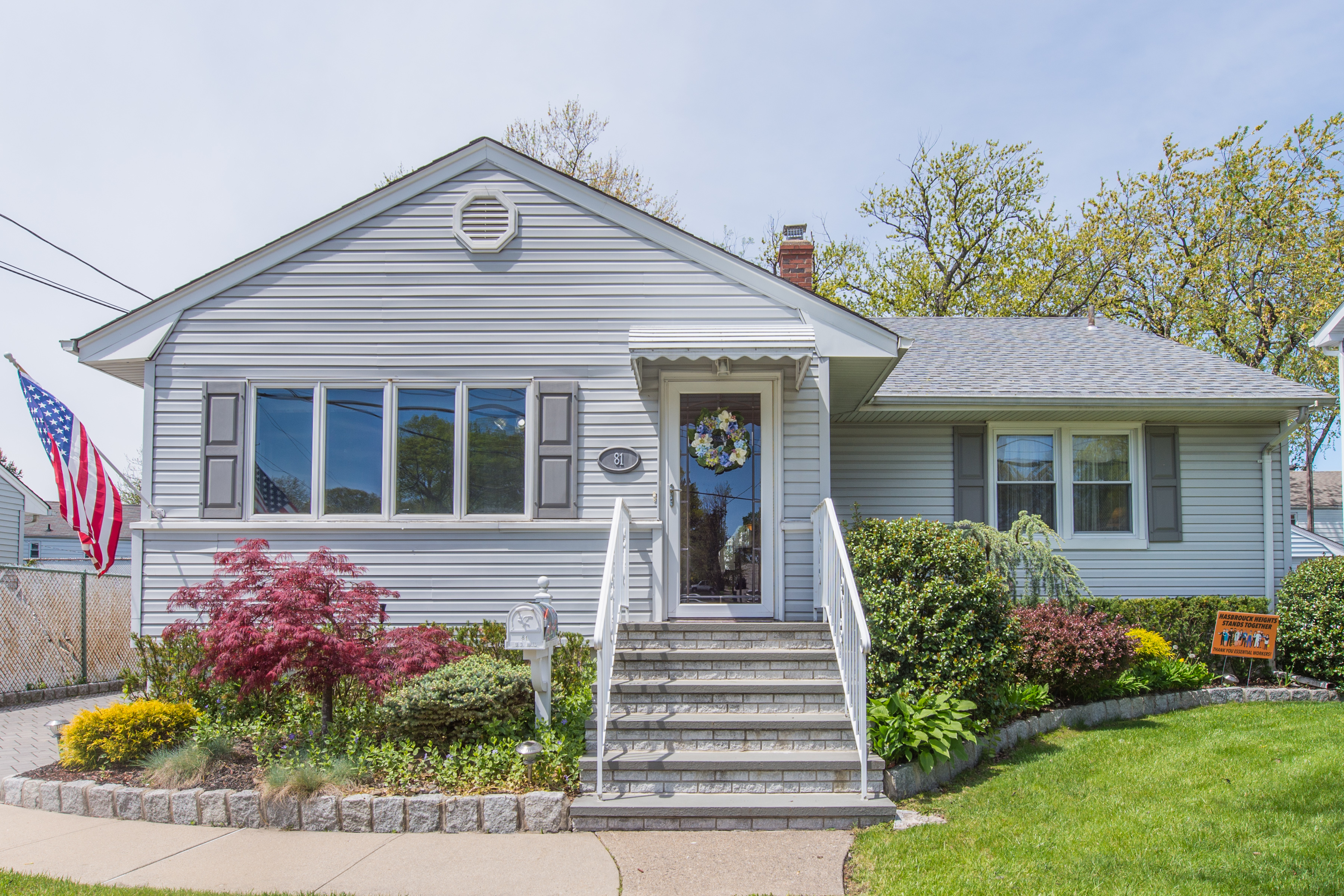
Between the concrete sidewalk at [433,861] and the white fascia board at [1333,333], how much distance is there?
7.77m

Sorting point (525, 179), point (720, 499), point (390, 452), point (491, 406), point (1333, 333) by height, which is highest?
point (525, 179)

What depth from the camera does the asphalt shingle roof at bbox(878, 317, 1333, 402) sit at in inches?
365

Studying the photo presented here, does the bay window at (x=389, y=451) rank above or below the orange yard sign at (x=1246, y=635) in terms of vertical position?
above

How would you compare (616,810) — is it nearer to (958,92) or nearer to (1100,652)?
(1100,652)

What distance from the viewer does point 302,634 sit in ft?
17.9

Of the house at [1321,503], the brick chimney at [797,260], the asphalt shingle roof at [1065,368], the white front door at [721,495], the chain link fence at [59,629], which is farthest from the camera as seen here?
the house at [1321,503]

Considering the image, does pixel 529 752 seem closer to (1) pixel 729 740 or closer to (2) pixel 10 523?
(1) pixel 729 740

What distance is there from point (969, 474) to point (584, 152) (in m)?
15.4

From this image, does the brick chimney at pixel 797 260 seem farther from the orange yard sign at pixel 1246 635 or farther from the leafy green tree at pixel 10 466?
the leafy green tree at pixel 10 466

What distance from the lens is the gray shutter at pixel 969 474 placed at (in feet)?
31.7

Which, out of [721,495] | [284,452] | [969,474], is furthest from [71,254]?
[969,474]

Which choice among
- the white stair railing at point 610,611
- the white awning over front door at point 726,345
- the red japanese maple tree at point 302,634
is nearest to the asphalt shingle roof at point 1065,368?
the white awning over front door at point 726,345

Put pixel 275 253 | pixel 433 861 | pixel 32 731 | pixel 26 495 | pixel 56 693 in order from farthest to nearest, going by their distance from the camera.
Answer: pixel 26 495
pixel 56 693
pixel 32 731
pixel 275 253
pixel 433 861

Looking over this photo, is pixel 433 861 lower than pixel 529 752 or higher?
lower
